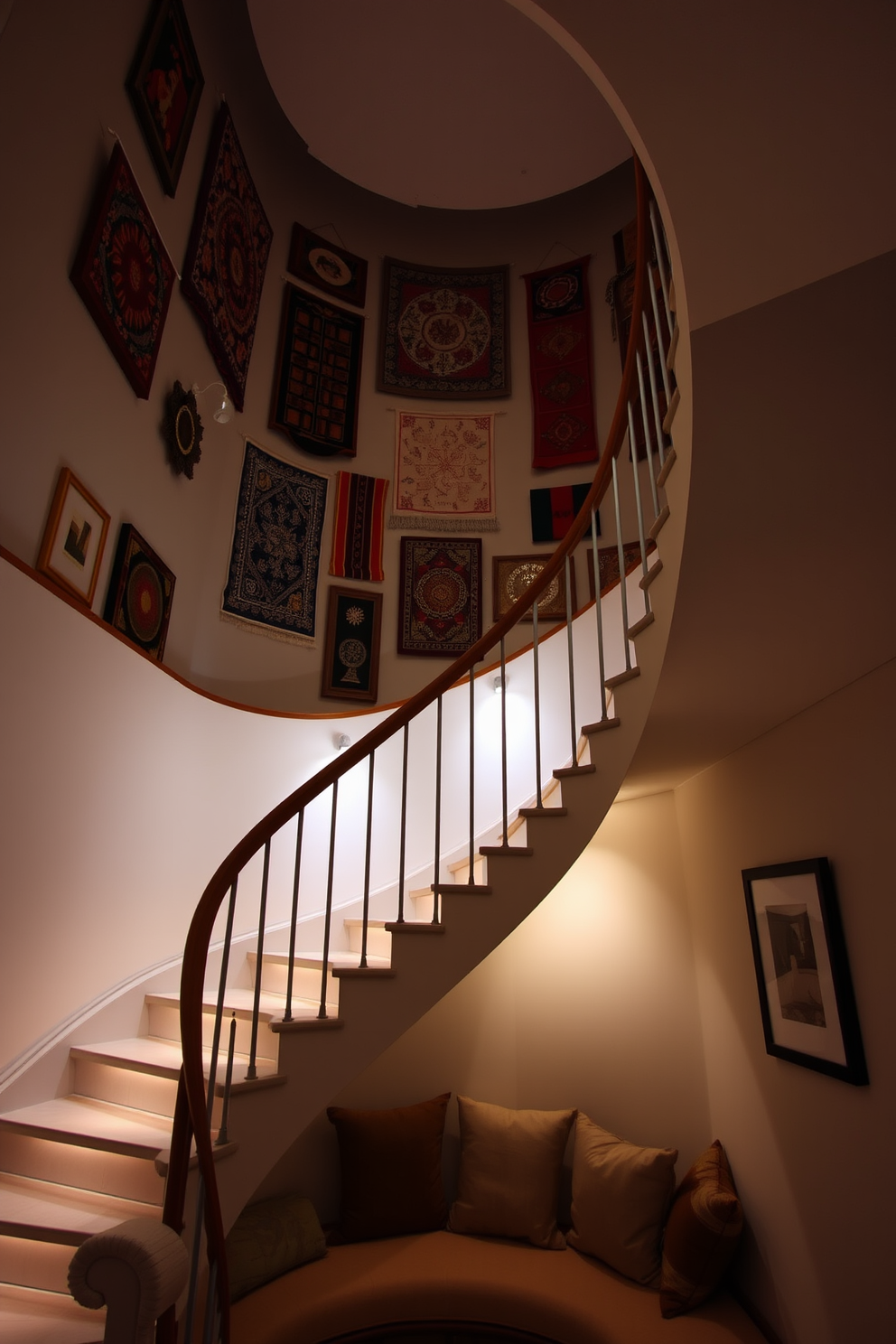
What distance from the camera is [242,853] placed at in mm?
2285

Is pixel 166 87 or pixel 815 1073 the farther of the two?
pixel 166 87

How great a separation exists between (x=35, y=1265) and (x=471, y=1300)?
66.9 inches

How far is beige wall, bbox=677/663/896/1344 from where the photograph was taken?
225 centimetres

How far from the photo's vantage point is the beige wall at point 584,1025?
353 centimetres

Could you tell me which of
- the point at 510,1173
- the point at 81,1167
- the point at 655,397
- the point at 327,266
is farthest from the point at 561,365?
the point at 81,1167

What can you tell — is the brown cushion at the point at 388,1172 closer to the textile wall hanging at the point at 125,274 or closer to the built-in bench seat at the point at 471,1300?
the built-in bench seat at the point at 471,1300

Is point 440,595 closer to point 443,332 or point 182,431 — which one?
point 182,431

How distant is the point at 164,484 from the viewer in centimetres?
391

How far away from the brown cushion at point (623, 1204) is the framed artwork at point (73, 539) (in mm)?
3250

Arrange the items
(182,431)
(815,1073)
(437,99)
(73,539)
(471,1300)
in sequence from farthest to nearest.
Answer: (437,99) → (182,431) → (73,539) → (471,1300) → (815,1073)

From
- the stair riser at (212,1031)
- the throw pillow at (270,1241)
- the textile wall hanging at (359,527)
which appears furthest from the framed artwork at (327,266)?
the throw pillow at (270,1241)

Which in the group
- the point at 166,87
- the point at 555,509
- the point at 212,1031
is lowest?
the point at 212,1031

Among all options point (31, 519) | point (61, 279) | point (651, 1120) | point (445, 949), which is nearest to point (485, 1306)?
point (651, 1120)

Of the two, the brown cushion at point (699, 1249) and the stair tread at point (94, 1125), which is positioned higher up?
the stair tread at point (94, 1125)
